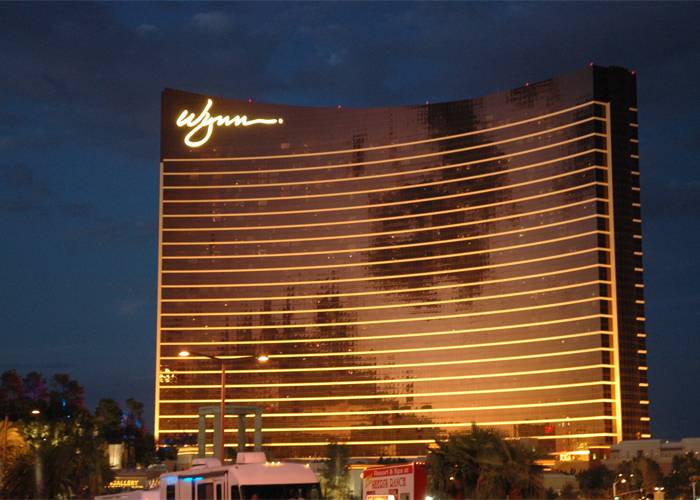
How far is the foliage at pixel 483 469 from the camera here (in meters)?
44.7

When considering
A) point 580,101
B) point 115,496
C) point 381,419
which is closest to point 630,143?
point 580,101

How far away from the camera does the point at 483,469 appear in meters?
45.5

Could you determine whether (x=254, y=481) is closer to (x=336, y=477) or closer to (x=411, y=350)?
(x=336, y=477)

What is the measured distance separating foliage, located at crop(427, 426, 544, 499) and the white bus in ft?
45.2

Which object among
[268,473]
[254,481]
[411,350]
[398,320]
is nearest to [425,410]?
[411,350]

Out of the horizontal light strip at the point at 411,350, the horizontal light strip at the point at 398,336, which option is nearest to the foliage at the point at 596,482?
the horizontal light strip at the point at 411,350

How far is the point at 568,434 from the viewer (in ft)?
543

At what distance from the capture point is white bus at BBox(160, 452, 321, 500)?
31859 millimetres

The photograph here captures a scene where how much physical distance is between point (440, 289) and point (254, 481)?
152115mm

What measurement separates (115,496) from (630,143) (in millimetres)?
137161

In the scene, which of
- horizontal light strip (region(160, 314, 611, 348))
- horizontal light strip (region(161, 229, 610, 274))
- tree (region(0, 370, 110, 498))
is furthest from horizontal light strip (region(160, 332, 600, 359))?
tree (region(0, 370, 110, 498))

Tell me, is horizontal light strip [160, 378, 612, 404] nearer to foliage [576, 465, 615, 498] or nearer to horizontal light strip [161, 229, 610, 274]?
horizontal light strip [161, 229, 610, 274]

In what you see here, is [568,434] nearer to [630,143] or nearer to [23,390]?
[630,143]

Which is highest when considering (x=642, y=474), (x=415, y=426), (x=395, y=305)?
(x=395, y=305)
